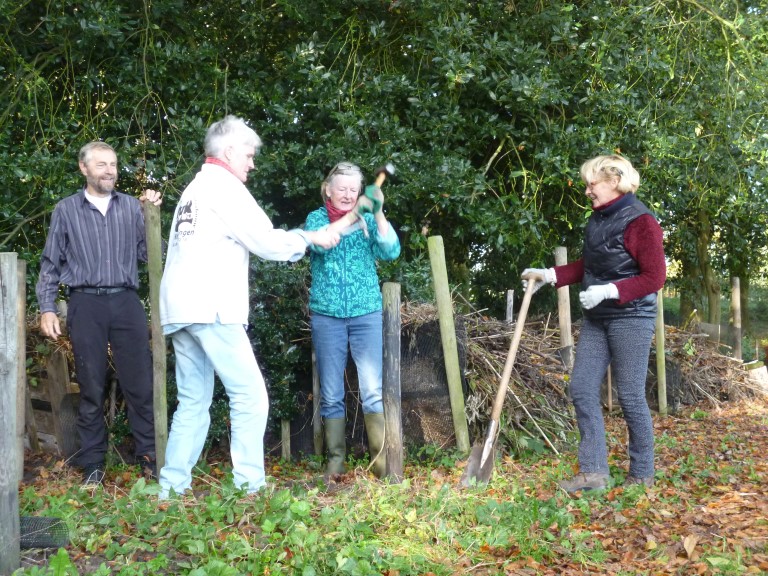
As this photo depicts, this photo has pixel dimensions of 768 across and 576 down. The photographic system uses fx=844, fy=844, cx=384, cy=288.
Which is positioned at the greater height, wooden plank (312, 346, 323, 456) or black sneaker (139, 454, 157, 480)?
wooden plank (312, 346, 323, 456)

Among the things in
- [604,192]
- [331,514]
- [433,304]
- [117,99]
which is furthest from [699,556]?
[117,99]

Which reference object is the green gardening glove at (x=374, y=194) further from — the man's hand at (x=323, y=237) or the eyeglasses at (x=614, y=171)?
the eyeglasses at (x=614, y=171)

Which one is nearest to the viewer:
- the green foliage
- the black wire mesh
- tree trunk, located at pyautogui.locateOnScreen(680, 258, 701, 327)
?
the black wire mesh

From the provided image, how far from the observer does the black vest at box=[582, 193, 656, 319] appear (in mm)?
4609

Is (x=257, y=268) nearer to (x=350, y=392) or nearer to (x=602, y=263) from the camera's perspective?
(x=350, y=392)

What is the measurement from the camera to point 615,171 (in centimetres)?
462

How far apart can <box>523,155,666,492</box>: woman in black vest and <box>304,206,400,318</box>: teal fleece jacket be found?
116 cm

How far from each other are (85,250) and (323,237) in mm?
1565

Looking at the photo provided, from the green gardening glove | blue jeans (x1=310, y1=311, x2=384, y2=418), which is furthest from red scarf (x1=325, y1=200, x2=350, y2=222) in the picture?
blue jeans (x1=310, y1=311, x2=384, y2=418)

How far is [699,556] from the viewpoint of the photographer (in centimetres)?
369

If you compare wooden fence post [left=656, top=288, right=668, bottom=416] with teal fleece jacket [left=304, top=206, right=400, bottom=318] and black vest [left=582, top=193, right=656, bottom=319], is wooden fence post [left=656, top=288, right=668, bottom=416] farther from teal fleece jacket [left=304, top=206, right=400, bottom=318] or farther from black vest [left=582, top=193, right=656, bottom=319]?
teal fleece jacket [left=304, top=206, right=400, bottom=318]

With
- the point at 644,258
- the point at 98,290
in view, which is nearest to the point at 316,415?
the point at 98,290

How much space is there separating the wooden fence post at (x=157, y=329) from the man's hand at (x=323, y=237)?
1.04 meters

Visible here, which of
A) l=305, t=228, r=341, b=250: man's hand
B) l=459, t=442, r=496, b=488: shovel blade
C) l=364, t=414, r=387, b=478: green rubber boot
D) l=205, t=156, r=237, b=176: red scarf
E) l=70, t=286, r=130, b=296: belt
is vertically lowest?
l=459, t=442, r=496, b=488: shovel blade
